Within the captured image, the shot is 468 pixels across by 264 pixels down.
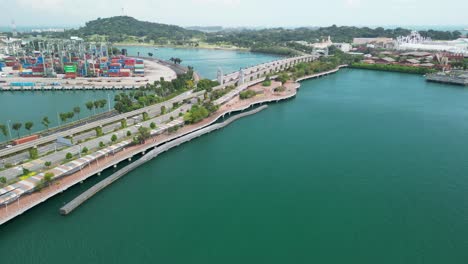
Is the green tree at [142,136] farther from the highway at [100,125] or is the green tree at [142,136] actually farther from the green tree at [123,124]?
the highway at [100,125]

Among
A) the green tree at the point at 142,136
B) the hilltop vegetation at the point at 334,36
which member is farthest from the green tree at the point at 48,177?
the hilltop vegetation at the point at 334,36

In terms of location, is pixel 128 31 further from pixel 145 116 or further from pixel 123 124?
pixel 123 124

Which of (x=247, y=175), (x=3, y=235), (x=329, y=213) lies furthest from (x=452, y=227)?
(x=3, y=235)

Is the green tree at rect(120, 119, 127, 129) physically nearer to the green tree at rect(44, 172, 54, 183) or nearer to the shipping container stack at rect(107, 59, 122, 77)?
the green tree at rect(44, 172, 54, 183)

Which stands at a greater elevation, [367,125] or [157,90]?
[157,90]

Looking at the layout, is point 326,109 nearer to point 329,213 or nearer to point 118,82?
point 329,213

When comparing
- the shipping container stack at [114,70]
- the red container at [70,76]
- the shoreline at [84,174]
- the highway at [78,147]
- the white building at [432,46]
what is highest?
the white building at [432,46]
